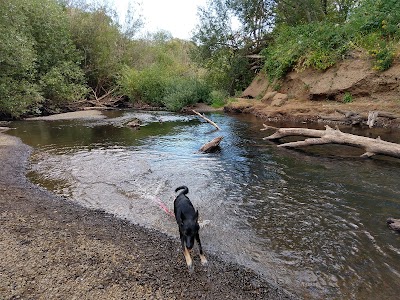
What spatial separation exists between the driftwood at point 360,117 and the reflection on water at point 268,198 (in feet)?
4.93

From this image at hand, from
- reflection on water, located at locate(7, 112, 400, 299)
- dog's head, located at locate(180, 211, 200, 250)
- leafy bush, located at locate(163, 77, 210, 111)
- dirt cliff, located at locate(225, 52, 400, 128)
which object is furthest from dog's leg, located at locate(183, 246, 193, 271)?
leafy bush, located at locate(163, 77, 210, 111)

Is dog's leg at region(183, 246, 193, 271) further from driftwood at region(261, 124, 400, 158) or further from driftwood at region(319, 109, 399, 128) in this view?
driftwood at region(319, 109, 399, 128)

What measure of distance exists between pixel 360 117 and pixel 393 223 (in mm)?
11800

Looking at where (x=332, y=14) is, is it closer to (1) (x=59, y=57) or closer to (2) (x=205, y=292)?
(1) (x=59, y=57)

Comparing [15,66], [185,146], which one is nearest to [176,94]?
[15,66]

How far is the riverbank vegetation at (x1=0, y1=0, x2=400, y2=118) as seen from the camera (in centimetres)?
1791

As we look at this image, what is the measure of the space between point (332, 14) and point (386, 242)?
1037 inches

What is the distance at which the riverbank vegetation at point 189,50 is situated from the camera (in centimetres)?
1791

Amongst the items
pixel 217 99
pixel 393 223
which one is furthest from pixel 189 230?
pixel 217 99

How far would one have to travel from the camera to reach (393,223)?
198 inches

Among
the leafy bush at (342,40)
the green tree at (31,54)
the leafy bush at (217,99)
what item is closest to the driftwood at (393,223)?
the leafy bush at (342,40)

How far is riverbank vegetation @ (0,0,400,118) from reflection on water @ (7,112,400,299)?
27.3 feet

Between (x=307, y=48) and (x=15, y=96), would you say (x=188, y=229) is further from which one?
(x=307, y=48)

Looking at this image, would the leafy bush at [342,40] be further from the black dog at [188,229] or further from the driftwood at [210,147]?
the black dog at [188,229]
